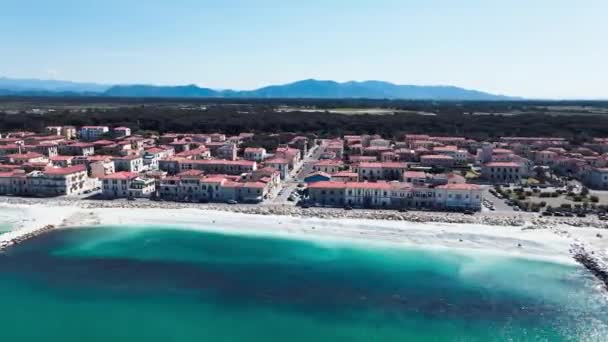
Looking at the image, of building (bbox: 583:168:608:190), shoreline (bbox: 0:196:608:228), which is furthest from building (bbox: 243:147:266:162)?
building (bbox: 583:168:608:190)

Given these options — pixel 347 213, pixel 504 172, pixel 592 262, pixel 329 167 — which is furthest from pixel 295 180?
pixel 592 262

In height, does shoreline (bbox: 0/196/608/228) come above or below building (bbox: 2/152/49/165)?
below

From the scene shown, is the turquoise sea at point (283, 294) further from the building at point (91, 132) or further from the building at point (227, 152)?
the building at point (91, 132)

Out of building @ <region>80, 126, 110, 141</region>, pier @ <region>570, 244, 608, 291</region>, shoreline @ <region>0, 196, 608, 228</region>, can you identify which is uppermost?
building @ <region>80, 126, 110, 141</region>

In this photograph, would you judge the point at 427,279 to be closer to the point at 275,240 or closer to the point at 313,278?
the point at 313,278

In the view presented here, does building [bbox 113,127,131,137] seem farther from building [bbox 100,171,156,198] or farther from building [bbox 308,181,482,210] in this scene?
building [bbox 308,181,482,210]

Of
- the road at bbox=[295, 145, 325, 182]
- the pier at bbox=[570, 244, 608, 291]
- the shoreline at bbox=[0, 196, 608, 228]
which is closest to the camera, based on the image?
the pier at bbox=[570, 244, 608, 291]
